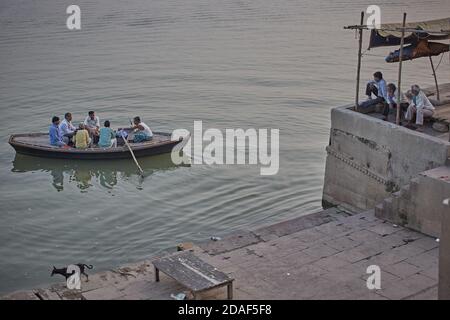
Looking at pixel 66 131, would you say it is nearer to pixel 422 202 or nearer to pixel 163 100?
pixel 163 100

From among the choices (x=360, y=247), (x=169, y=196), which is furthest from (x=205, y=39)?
(x=360, y=247)

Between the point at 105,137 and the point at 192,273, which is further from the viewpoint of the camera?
the point at 105,137

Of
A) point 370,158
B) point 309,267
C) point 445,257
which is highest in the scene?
point 370,158

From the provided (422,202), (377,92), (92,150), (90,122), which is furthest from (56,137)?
(422,202)

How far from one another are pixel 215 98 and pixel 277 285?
50.0 ft

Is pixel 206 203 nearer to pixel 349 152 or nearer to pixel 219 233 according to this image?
pixel 219 233

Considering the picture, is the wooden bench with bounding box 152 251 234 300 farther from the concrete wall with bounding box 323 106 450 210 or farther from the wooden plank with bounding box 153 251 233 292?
the concrete wall with bounding box 323 106 450 210

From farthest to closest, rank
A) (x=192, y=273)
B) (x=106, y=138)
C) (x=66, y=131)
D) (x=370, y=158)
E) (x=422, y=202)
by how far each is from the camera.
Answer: (x=66, y=131)
(x=106, y=138)
(x=370, y=158)
(x=422, y=202)
(x=192, y=273)

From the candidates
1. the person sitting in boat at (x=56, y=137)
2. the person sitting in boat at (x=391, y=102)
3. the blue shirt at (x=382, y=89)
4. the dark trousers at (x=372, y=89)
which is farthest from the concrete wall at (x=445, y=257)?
A: the person sitting in boat at (x=56, y=137)

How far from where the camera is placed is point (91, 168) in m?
18.8

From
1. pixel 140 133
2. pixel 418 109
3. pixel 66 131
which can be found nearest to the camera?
pixel 418 109

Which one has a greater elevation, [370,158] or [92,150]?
[370,158]

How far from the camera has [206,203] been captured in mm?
16344

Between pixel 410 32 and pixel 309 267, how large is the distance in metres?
5.42
